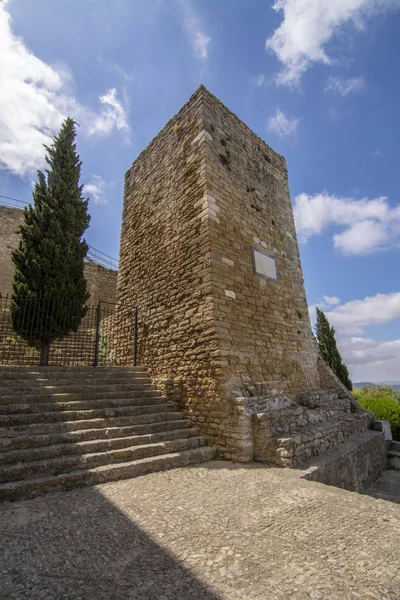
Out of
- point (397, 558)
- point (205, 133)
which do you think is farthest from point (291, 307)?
point (397, 558)

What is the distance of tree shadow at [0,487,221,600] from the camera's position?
1.75m

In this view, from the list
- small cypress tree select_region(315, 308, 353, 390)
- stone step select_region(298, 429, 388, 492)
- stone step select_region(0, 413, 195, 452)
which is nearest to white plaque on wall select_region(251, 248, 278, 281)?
stone step select_region(0, 413, 195, 452)

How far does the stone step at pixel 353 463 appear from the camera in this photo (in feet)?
14.3

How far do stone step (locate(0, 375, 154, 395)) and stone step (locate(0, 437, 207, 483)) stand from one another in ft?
5.62

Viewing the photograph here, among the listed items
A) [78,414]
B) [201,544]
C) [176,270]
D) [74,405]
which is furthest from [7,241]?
[201,544]

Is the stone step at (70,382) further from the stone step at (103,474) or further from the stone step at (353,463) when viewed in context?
the stone step at (353,463)

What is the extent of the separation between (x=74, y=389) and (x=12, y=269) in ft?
36.4

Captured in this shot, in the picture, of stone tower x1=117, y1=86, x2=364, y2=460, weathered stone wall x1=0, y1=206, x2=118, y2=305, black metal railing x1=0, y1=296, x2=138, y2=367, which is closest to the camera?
stone tower x1=117, y1=86, x2=364, y2=460

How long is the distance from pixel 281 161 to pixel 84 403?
8855mm

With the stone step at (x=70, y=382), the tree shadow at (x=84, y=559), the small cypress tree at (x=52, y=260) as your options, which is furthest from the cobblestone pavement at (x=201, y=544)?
the small cypress tree at (x=52, y=260)

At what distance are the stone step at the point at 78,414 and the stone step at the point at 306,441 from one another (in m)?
2.06

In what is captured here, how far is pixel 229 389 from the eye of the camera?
503 cm

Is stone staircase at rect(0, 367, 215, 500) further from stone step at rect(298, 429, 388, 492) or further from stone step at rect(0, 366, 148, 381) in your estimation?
stone step at rect(298, 429, 388, 492)

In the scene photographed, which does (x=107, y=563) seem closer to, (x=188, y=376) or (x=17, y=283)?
(x=188, y=376)
